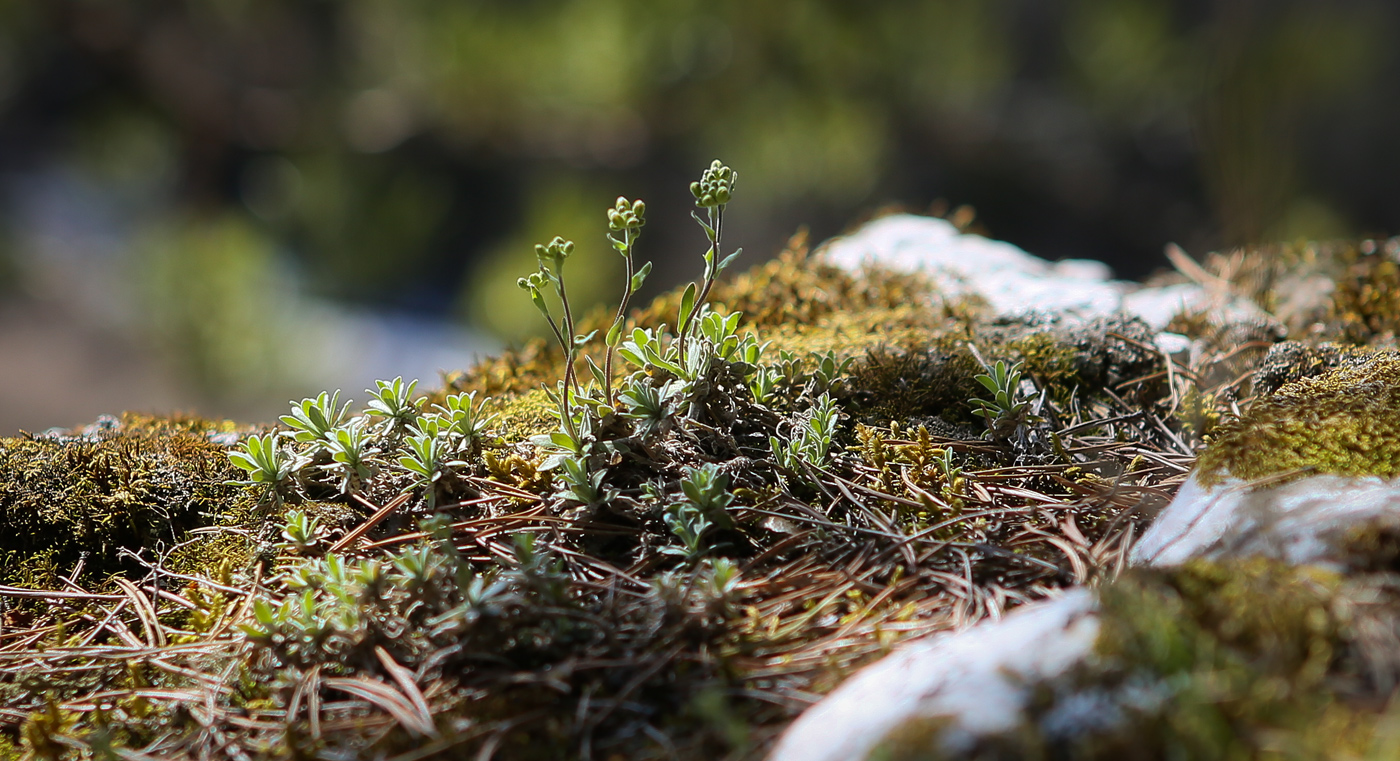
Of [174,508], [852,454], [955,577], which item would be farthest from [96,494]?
[955,577]

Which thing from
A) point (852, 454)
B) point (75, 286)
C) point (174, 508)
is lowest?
point (852, 454)

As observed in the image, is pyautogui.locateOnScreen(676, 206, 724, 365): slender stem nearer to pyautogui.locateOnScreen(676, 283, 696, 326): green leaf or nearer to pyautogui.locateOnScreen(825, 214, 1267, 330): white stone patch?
pyautogui.locateOnScreen(676, 283, 696, 326): green leaf

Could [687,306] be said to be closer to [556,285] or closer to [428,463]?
[556,285]

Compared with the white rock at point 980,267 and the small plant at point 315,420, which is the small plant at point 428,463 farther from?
the white rock at point 980,267

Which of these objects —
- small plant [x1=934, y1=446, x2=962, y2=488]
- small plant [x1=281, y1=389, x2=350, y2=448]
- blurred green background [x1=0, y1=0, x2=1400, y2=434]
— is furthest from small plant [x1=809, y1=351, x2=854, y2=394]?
blurred green background [x1=0, y1=0, x2=1400, y2=434]

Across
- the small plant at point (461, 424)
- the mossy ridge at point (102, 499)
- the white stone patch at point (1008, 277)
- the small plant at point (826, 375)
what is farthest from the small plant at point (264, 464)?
the white stone patch at point (1008, 277)

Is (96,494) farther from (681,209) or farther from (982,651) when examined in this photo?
(681,209)
